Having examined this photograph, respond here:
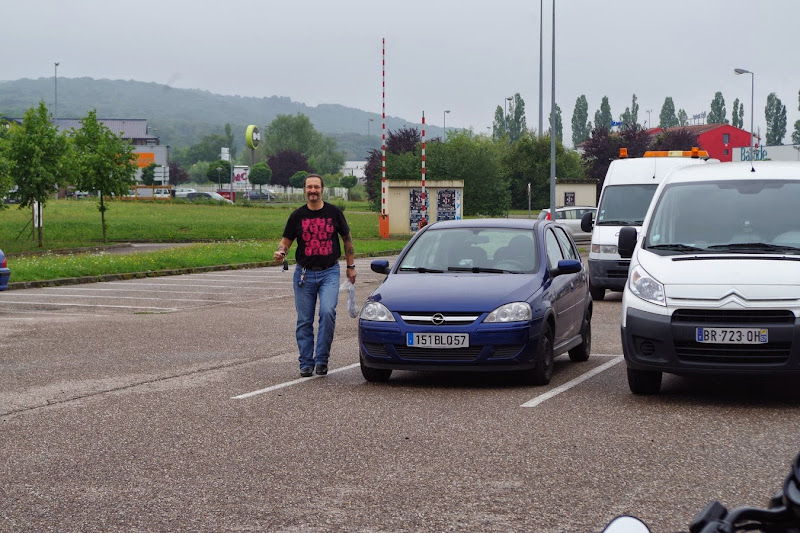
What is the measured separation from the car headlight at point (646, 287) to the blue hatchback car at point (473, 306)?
973 mm

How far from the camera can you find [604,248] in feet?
62.3

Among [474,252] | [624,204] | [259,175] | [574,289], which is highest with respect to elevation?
[259,175]

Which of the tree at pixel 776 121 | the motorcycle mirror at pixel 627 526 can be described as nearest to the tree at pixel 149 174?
the tree at pixel 776 121

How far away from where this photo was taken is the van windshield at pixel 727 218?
921cm

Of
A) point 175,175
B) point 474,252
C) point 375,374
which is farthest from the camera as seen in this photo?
point 175,175

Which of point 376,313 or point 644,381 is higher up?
point 376,313

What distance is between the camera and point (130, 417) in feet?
27.0

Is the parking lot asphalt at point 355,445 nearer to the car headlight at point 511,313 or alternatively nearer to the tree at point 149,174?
the car headlight at point 511,313

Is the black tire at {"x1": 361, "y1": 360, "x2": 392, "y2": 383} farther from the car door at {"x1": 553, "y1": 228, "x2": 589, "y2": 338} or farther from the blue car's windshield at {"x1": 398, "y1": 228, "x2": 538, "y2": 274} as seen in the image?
the car door at {"x1": 553, "y1": 228, "x2": 589, "y2": 338}

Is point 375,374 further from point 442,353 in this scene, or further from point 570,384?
point 570,384

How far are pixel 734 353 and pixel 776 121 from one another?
518ft

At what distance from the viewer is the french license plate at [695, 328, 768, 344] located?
27.1ft

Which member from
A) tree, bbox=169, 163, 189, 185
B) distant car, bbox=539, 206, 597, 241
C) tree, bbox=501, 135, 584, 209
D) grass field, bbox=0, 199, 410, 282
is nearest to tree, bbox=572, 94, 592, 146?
tree, bbox=169, 163, 189, 185

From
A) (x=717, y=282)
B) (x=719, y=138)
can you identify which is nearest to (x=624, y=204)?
(x=717, y=282)
